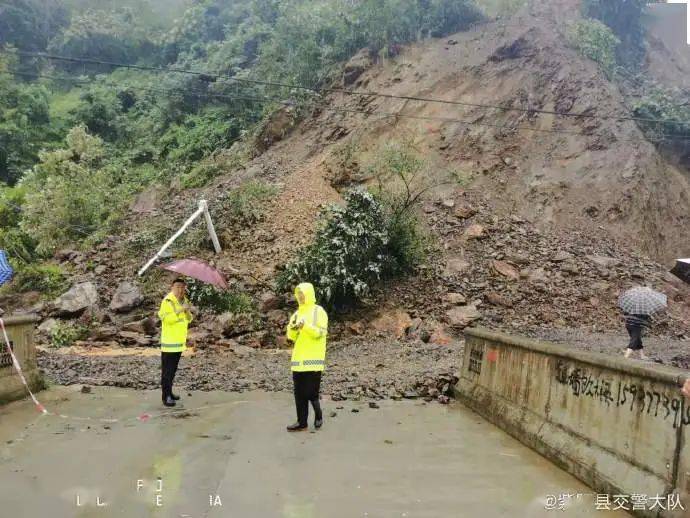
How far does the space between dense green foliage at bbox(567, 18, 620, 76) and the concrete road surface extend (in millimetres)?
21079

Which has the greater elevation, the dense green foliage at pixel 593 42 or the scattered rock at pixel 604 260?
the dense green foliage at pixel 593 42

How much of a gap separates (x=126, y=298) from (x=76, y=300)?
1364 mm

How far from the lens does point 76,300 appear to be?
15805 millimetres

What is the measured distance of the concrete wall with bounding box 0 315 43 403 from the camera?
741cm

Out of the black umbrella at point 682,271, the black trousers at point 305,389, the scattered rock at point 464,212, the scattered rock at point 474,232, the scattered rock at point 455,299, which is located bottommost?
the black trousers at point 305,389

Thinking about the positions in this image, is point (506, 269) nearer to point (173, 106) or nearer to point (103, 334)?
point (103, 334)

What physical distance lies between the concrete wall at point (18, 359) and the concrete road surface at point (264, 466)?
0.25 metres

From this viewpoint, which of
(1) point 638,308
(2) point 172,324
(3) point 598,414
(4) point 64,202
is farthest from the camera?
(4) point 64,202

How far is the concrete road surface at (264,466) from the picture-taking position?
412cm

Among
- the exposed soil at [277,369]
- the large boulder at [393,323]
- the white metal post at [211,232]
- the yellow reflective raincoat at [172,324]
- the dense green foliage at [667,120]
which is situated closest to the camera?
the yellow reflective raincoat at [172,324]

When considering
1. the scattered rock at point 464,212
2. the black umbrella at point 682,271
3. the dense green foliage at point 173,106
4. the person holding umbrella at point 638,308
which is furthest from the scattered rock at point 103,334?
the black umbrella at point 682,271

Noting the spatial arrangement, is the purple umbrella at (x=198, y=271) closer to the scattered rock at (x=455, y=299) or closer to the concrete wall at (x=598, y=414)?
the concrete wall at (x=598, y=414)

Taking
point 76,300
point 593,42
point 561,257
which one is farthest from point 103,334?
point 593,42

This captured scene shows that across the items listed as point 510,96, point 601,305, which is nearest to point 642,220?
point 601,305
